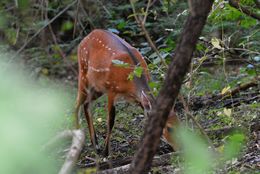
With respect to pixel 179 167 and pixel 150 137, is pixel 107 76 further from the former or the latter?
pixel 150 137

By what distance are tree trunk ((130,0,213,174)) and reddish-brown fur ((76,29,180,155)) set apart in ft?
9.46

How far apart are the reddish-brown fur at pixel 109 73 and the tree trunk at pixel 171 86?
9.46 ft

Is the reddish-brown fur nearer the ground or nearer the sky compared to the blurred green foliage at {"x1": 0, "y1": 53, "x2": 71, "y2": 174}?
nearer the ground

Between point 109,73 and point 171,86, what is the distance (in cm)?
368

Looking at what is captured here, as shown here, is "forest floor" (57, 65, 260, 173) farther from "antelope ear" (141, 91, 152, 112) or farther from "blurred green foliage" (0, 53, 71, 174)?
"blurred green foliage" (0, 53, 71, 174)

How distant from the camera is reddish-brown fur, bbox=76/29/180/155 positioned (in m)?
5.85

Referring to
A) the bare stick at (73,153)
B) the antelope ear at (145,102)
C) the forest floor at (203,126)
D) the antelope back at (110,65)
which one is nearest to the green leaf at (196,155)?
the bare stick at (73,153)

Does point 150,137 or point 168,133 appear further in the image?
point 168,133

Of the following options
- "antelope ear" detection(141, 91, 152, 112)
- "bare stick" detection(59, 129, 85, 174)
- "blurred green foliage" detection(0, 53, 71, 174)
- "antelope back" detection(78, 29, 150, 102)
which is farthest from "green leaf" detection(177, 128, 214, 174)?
"antelope back" detection(78, 29, 150, 102)

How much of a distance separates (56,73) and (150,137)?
869 centimetres

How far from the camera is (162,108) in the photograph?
2.53 metres

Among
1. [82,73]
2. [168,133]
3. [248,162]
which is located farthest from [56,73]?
[248,162]

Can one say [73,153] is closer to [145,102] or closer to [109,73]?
[145,102]

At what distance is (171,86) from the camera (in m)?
2.54
